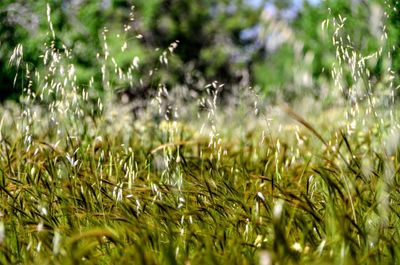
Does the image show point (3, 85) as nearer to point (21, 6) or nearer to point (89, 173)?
point (21, 6)

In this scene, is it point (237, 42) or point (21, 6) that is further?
point (237, 42)

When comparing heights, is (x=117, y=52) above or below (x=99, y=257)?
above

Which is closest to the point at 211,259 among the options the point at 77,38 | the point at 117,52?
the point at 77,38

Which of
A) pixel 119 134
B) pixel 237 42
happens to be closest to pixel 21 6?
pixel 119 134

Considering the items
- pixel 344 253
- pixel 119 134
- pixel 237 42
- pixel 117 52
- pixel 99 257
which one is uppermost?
pixel 237 42

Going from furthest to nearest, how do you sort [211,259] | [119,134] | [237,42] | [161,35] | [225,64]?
[237,42], [225,64], [161,35], [119,134], [211,259]

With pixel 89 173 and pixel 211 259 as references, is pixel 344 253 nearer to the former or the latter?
pixel 211 259

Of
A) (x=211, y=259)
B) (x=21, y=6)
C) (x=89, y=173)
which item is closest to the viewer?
(x=211, y=259)

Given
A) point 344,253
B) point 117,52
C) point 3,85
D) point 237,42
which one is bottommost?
point 344,253

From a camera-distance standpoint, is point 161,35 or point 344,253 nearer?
point 344,253
